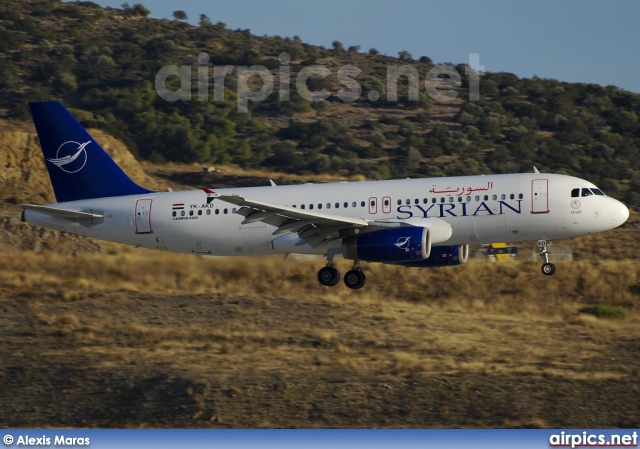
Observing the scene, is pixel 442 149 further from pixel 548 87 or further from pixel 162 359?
pixel 162 359

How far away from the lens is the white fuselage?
36.4 metres

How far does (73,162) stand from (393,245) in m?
15.2

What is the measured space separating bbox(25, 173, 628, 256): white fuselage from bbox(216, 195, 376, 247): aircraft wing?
75 centimetres

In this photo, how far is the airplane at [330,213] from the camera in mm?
36281

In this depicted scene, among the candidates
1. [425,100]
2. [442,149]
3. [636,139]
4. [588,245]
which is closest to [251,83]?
[425,100]

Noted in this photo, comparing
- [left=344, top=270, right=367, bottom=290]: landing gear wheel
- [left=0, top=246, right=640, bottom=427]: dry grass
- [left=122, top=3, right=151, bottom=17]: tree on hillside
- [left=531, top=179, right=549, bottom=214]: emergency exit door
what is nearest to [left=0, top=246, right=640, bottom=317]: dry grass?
[left=0, top=246, right=640, bottom=427]: dry grass

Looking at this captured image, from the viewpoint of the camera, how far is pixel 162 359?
149ft

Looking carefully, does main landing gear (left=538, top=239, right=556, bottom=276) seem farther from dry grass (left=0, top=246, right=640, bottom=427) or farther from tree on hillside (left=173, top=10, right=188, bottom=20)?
tree on hillside (left=173, top=10, right=188, bottom=20)

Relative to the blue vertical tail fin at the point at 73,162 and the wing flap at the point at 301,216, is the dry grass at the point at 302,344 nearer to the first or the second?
the blue vertical tail fin at the point at 73,162

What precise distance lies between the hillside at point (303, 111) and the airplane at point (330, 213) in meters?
40.1

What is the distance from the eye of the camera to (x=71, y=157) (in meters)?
41.8

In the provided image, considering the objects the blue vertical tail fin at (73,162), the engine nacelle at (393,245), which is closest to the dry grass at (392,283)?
the blue vertical tail fin at (73,162)

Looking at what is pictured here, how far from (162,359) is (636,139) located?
232 ft

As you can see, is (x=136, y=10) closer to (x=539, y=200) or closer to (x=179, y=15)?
(x=179, y=15)
